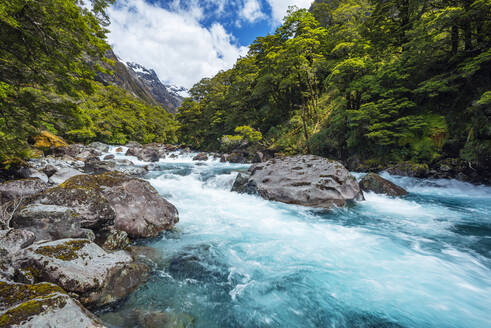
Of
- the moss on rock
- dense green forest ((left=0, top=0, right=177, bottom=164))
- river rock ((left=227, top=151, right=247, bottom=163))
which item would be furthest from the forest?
the moss on rock

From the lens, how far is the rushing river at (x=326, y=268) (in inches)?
106

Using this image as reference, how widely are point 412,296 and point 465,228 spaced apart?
13.6 feet

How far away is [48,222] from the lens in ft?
9.96

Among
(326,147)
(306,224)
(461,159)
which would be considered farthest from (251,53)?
(306,224)

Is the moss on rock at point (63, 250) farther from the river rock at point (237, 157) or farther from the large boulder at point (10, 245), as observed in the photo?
the river rock at point (237, 157)

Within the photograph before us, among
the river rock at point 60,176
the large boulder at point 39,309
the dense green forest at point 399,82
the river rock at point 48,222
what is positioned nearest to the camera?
the large boulder at point 39,309

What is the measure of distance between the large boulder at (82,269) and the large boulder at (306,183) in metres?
5.55

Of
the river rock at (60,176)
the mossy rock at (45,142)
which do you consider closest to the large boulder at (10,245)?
the river rock at (60,176)

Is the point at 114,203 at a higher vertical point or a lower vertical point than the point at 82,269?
higher

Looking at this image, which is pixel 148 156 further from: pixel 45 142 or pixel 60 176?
pixel 60 176

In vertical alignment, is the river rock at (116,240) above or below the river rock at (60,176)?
below

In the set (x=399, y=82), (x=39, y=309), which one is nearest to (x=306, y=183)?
(x=39, y=309)

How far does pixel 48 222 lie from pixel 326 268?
4802 millimetres

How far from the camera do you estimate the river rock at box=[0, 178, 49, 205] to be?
4316mm
